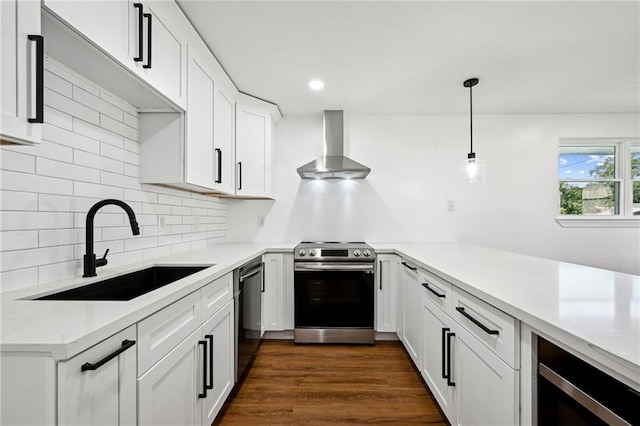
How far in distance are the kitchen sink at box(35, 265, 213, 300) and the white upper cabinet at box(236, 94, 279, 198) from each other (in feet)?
3.58

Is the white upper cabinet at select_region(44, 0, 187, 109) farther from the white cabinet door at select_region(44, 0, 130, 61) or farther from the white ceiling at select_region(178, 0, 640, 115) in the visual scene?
the white ceiling at select_region(178, 0, 640, 115)

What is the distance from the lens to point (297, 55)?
203 centimetres

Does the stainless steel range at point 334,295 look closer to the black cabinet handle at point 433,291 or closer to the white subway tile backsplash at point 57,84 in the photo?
the black cabinet handle at point 433,291

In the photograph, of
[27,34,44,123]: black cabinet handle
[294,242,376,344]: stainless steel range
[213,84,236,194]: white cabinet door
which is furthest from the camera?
[294,242,376,344]: stainless steel range

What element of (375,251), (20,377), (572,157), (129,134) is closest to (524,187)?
(572,157)

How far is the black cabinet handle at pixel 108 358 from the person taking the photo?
27.5 inches

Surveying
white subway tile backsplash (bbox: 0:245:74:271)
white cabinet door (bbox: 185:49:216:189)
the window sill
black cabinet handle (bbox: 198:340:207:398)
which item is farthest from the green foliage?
white subway tile backsplash (bbox: 0:245:74:271)

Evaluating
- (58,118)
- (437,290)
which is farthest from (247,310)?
(58,118)

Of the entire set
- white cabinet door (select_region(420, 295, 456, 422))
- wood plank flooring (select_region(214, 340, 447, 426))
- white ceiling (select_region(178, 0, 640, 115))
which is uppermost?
white ceiling (select_region(178, 0, 640, 115))

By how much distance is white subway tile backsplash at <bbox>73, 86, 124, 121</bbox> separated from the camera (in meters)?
1.31

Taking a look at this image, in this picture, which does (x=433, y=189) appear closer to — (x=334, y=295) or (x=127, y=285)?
(x=334, y=295)

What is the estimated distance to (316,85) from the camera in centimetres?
249

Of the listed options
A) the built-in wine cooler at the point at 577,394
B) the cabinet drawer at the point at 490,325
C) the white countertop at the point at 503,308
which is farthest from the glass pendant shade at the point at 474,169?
the built-in wine cooler at the point at 577,394

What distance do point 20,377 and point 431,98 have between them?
317 centimetres
